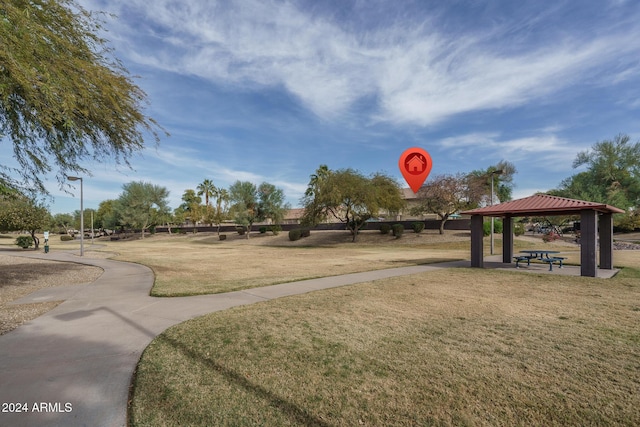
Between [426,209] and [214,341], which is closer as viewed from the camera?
[214,341]

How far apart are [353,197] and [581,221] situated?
78.3 feet

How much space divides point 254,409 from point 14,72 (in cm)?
638

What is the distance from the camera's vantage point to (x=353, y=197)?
35.2 meters

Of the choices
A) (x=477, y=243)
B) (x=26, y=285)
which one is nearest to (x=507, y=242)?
(x=477, y=243)

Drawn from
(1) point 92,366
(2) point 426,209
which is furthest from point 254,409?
(2) point 426,209

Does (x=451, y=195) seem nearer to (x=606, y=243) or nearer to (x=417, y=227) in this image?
(x=417, y=227)

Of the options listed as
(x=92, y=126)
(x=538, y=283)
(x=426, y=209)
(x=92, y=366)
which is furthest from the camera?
(x=426, y=209)

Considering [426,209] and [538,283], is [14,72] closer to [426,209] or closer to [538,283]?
[538,283]

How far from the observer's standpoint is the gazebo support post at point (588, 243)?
11.7 m

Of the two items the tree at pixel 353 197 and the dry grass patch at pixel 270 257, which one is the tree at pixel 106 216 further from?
the tree at pixel 353 197

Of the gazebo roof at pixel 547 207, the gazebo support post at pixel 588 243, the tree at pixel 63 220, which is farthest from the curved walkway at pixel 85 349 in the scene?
the tree at pixel 63 220

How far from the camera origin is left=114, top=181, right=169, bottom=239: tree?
54.9m

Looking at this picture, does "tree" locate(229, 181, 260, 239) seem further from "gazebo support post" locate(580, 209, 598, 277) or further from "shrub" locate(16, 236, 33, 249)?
"gazebo support post" locate(580, 209, 598, 277)

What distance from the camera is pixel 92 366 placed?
4.04 meters
